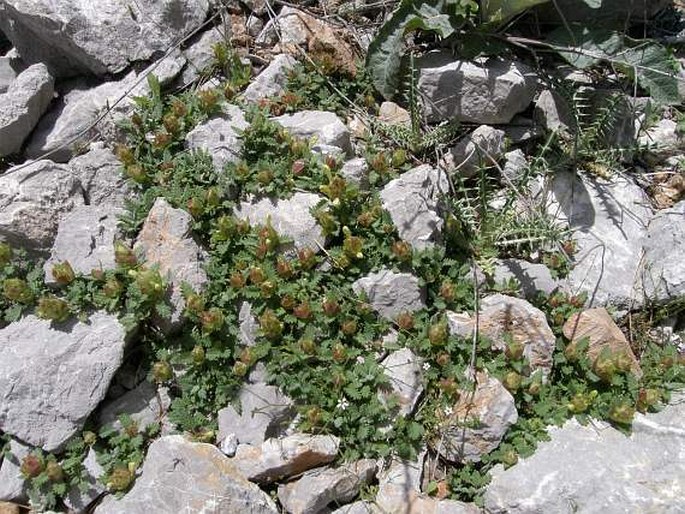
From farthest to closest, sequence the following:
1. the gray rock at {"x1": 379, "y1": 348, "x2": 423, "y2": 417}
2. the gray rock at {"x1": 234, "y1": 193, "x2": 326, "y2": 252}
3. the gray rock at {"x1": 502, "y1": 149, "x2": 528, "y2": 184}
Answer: the gray rock at {"x1": 502, "y1": 149, "x2": 528, "y2": 184}, the gray rock at {"x1": 234, "y1": 193, "x2": 326, "y2": 252}, the gray rock at {"x1": 379, "y1": 348, "x2": 423, "y2": 417}

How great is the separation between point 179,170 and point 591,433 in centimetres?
307

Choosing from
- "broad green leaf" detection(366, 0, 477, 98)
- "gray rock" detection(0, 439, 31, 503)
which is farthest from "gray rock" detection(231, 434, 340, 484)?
"broad green leaf" detection(366, 0, 477, 98)

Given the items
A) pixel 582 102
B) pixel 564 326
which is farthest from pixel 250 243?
pixel 582 102

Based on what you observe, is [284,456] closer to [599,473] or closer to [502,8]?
[599,473]

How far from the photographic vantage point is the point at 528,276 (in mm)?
4062

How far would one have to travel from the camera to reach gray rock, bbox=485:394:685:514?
330 cm

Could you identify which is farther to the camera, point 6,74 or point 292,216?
point 6,74

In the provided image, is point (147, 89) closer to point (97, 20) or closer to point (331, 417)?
point (97, 20)

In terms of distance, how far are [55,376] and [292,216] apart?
1.71 m

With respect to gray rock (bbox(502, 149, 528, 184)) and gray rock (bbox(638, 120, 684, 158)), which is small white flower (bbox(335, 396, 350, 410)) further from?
gray rock (bbox(638, 120, 684, 158))

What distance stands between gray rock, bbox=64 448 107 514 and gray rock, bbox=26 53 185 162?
2.22 metres

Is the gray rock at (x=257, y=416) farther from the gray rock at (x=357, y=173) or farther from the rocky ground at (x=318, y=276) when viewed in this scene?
the gray rock at (x=357, y=173)

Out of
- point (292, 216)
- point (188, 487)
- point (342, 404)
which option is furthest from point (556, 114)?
point (188, 487)

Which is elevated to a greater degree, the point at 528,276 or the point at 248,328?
the point at 248,328
